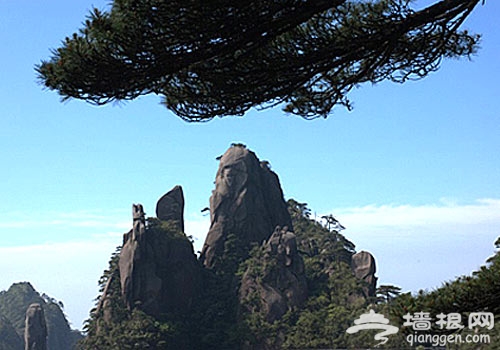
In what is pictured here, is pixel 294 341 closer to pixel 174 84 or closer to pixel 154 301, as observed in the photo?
pixel 154 301

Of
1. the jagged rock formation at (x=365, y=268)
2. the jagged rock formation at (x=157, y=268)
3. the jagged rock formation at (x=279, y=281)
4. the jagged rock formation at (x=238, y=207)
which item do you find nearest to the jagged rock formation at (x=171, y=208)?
the jagged rock formation at (x=157, y=268)

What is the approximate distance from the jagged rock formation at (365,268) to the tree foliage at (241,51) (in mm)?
24883

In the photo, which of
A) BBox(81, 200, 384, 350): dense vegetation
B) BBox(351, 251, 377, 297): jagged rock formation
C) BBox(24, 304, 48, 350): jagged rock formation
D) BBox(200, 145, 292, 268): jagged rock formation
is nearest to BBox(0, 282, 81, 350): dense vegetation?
BBox(24, 304, 48, 350): jagged rock formation

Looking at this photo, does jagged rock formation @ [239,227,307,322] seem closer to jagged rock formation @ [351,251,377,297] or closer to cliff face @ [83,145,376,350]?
cliff face @ [83,145,376,350]

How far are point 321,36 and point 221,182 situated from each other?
29.2 m

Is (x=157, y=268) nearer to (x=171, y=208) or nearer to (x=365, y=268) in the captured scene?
(x=171, y=208)

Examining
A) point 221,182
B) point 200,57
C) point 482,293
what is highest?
point 221,182

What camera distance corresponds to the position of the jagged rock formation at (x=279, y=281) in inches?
1200

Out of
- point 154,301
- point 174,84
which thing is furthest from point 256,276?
point 174,84

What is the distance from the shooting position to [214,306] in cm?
3262

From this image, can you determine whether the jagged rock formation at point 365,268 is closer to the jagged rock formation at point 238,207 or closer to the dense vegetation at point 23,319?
the jagged rock formation at point 238,207

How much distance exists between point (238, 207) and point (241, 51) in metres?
28.5

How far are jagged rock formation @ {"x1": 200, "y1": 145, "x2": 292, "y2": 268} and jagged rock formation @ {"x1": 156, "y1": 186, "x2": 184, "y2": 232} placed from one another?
70.0 inches

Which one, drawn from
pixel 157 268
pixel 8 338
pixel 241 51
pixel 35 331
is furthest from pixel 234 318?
pixel 241 51
